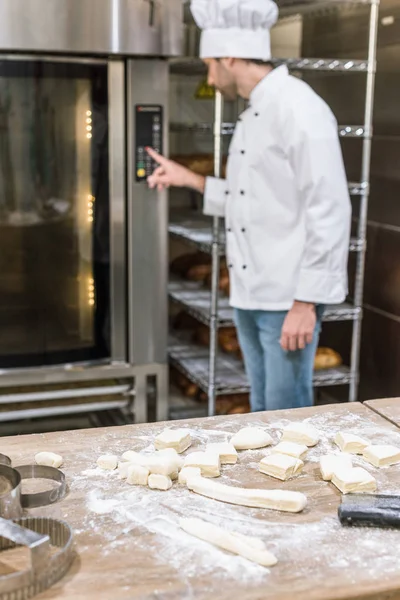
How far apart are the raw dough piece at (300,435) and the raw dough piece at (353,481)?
0.14 meters

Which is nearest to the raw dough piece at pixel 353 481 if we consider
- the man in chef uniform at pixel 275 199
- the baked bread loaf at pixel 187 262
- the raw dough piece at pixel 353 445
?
the raw dough piece at pixel 353 445

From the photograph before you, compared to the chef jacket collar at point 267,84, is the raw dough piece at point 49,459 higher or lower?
lower

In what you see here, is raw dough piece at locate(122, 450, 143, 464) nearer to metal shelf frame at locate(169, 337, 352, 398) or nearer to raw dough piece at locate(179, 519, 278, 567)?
raw dough piece at locate(179, 519, 278, 567)

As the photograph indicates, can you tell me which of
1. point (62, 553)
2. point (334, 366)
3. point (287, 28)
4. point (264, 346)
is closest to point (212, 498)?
point (62, 553)

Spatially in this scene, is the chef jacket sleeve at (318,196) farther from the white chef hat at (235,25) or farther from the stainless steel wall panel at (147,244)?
the stainless steel wall panel at (147,244)

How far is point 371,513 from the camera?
3.41 ft

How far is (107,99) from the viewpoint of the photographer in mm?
2246

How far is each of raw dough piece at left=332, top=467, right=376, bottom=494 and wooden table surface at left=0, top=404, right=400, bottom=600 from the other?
0.02 meters

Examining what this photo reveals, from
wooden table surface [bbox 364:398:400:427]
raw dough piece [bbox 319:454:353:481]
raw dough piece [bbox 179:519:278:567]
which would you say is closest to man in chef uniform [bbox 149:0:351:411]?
wooden table surface [bbox 364:398:400:427]

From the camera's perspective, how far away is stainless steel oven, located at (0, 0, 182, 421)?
2166mm

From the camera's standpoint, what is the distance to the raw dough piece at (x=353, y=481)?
112 centimetres

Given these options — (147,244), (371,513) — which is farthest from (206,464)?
(147,244)

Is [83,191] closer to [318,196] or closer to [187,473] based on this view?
[318,196]

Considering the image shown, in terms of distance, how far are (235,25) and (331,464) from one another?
1.43 meters
